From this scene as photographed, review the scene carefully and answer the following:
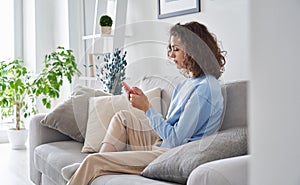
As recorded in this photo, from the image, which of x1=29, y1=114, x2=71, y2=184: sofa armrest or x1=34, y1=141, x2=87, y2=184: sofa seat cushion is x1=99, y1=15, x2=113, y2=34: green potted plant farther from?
x1=34, y1=141, x2=87, y2=184: sofa seat cushion

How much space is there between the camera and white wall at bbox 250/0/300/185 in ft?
1.54

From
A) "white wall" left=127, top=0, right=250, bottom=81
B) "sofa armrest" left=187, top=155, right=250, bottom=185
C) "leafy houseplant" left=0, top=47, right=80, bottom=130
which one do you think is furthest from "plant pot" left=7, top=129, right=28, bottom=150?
"sofa armrest" left=187, top=155, right=250, bottom=185

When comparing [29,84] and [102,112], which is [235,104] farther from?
[29,84]

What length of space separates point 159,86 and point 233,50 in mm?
484

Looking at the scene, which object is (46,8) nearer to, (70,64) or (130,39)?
(70,64)

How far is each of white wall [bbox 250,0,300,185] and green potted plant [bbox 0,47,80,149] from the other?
386 cm

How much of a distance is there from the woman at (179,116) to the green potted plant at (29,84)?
207 cm

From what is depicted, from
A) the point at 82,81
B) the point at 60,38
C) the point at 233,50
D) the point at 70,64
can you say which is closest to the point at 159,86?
the point at 233,50

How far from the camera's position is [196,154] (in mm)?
1655

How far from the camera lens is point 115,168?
2.01m

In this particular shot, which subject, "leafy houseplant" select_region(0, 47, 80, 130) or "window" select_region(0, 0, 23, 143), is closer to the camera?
"leafy houseplant" select_region(0, 47, 80, 130)

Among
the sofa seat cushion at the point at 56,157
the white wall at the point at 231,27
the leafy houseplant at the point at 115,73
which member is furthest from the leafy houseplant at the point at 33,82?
the white wall at the point at 231,27

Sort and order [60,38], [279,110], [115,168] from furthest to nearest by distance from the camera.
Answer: [60,38] < [115,168] < [279,110]

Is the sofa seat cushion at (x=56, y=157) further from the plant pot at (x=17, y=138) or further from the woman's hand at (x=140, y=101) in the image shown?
the plant pot at (x=17, y=138)
